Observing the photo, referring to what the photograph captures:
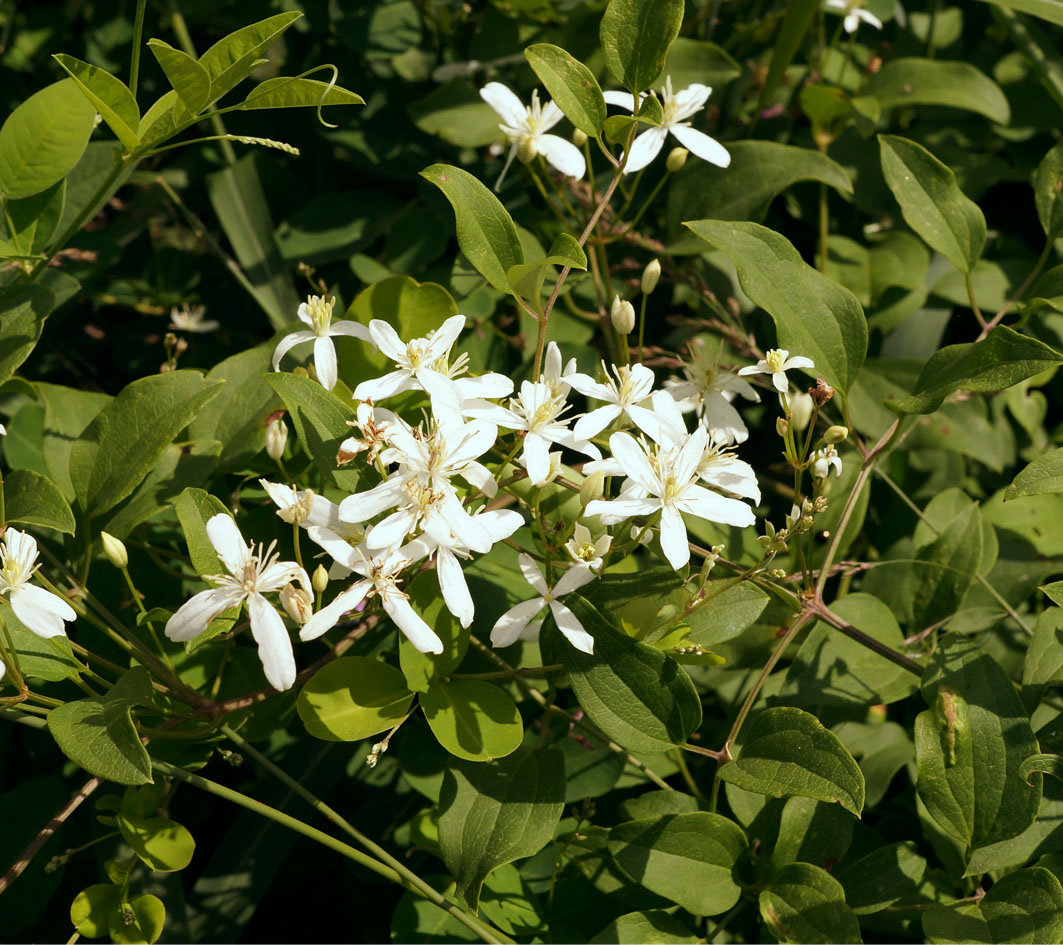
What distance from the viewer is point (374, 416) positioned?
2.77 ft

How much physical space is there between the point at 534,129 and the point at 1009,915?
96cm

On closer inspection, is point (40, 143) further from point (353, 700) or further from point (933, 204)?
point (933, 204)

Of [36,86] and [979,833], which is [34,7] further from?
[979,833]

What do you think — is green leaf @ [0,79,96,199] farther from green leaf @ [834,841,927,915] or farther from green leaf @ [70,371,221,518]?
green leaf @ [834,841,927,915]

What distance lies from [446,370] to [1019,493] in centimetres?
54

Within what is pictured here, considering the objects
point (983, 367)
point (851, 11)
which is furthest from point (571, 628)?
point (851, 11)

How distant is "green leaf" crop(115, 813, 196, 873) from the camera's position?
2.99 feet

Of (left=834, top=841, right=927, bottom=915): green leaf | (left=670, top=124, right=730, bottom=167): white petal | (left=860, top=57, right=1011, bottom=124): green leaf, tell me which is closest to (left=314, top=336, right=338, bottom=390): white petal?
(left=670, top=124, right=730, bottom=167): white petal

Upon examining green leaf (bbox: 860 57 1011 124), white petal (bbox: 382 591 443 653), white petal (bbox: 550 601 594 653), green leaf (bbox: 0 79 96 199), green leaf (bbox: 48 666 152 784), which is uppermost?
green leaf (bbox: 860 57 1011 124)

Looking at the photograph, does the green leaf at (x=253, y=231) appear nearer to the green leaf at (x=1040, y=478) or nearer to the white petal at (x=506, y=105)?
the white petal at (x=506, y=105)

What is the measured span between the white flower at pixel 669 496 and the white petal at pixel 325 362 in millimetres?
295

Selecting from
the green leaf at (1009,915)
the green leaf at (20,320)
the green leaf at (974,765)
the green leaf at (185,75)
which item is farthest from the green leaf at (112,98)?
the green leaf at (1009,915)

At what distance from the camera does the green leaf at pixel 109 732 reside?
27.3 inches

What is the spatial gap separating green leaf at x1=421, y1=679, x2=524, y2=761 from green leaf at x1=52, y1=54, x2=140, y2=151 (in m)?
0.58
